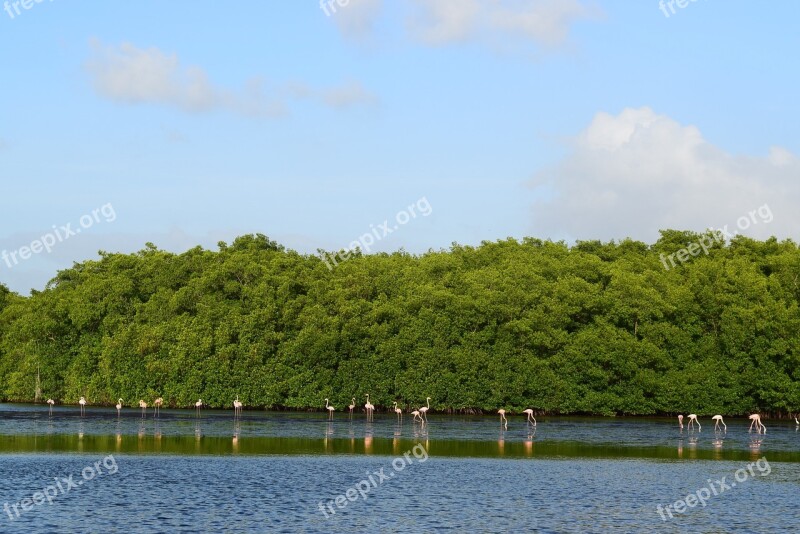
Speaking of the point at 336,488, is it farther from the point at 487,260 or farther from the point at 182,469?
the point at 487,260

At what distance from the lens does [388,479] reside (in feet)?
148

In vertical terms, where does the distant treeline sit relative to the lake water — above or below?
above

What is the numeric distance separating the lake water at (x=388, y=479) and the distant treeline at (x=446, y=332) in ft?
66.5

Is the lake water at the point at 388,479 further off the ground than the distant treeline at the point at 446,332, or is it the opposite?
the distant treeline at the point at 446,332

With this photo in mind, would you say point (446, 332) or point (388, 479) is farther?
point (446, 332)

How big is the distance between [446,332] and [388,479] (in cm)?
5297

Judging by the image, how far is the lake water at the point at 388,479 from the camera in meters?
34.6

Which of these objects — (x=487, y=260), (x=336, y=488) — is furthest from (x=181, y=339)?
(x=336, y=488)

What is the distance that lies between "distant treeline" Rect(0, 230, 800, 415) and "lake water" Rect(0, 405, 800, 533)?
798 inches

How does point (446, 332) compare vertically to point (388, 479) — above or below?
above

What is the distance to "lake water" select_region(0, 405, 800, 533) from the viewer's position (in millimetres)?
34594

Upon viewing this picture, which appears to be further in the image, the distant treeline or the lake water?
the distant treeline

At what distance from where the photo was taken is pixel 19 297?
482ft

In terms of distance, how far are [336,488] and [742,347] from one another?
210 ft
